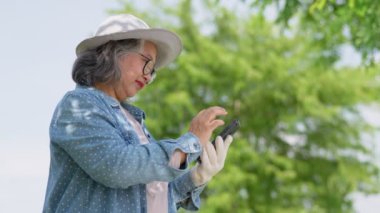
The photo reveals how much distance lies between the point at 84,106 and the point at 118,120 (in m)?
0.13

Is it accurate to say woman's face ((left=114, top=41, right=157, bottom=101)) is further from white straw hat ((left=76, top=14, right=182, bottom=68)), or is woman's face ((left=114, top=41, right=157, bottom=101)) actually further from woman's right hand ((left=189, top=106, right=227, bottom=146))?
woman's right hand ((left=189, top=106, right=227, bottom=146))

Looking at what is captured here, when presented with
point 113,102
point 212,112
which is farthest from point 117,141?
point 212,112

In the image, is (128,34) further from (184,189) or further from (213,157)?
(184,189)

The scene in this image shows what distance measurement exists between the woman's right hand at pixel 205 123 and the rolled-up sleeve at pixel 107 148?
39 millimetres

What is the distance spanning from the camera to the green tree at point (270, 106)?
56.3 ft

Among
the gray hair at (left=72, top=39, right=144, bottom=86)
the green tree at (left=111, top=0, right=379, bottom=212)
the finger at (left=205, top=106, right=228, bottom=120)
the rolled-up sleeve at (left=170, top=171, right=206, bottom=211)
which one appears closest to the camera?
the finger at (left=205, top=106, right=228, bottom=120)

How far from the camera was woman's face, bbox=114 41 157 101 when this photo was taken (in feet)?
8.08

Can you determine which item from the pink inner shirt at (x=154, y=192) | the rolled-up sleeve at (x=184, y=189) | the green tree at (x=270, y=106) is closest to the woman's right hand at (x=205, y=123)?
the pink inner shirt at (x=154, y=192)

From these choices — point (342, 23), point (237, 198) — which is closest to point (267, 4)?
point (342, 23)

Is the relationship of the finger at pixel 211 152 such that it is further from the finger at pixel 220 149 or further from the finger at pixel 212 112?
the finger at pixel 212 112

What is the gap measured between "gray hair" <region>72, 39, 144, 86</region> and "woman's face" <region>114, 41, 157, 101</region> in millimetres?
19

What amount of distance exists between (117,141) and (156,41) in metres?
0.50

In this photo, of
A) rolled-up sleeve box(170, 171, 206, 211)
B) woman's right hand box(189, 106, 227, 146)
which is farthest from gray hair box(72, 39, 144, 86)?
rolled-up sleeve box(170, 171, 206, 211)

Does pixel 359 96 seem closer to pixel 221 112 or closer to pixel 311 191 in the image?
pixel 311 191
